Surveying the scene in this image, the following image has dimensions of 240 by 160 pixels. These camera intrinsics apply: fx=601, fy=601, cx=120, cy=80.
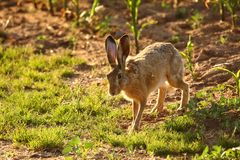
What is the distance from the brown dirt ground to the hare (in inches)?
18.0

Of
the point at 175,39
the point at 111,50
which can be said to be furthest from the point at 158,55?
the point at 175,39

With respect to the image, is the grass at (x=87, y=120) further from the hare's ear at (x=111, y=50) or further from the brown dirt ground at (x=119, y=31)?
the hare's ear at (x=111, y=50)

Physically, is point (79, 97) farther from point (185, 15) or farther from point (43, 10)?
point (43, 10)

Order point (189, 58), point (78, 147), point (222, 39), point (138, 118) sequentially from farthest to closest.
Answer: point (222, 39) → point (189, 58) → point (138, 118) → point (78, 147)

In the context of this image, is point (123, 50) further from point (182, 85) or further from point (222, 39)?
point (222, 39)

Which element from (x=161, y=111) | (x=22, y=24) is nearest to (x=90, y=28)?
(x=22, y=24)

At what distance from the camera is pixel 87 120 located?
847 centimetres

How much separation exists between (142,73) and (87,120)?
102 cm

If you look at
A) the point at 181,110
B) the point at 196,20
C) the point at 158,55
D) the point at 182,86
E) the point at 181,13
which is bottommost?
the point at 181,110

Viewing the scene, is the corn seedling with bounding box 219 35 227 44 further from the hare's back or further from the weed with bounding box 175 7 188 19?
the hare's back

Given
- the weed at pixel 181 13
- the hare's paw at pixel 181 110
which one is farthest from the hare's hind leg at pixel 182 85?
the weed at pixel 181 13

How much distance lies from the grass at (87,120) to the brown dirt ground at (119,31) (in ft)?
1.74

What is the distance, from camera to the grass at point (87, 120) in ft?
24.1

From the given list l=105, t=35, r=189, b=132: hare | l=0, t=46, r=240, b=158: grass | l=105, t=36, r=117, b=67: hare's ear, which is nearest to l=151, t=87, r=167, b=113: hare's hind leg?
l=105, t=35, r=189, b=132: hare
